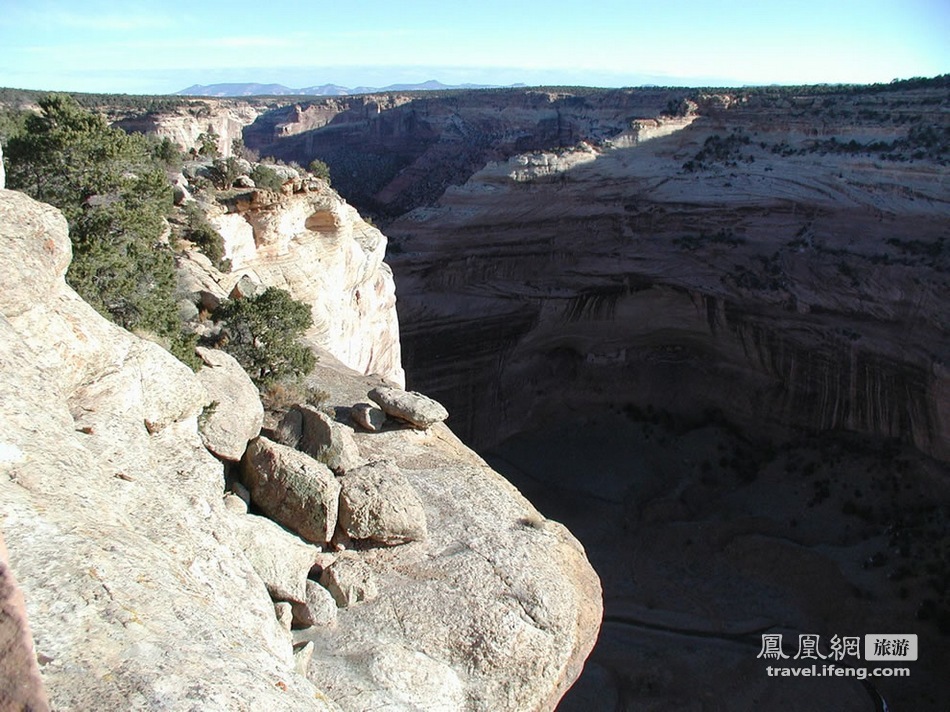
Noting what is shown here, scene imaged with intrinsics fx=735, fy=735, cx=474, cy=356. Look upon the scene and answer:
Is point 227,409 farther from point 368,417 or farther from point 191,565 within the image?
point 191,565

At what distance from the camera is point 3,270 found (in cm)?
764

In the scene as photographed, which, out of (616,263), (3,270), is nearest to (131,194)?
(3,270)

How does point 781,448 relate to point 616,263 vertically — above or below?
below

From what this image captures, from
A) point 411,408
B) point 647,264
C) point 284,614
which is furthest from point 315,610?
point 647,264

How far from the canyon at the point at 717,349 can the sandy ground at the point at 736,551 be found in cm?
9

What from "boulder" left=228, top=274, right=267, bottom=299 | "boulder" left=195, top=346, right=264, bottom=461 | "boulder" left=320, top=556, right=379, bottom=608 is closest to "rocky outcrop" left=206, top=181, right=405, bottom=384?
"boulder" left=228, top=274, right=267, bottom=299

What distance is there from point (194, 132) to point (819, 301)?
137 feet

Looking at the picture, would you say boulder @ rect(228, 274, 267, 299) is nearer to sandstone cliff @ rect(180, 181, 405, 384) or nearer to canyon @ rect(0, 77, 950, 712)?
sandstone cliff @ rect(180, 181, 405, 384)

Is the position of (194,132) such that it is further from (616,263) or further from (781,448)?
(781,448)

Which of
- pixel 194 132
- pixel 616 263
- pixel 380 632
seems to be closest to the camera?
pixel 380 632

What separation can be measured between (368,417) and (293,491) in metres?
3.52

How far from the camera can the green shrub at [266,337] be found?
14055 millimetres

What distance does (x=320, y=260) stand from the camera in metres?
20.5

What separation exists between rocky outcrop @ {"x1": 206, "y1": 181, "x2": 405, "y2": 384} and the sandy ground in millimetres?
9214
